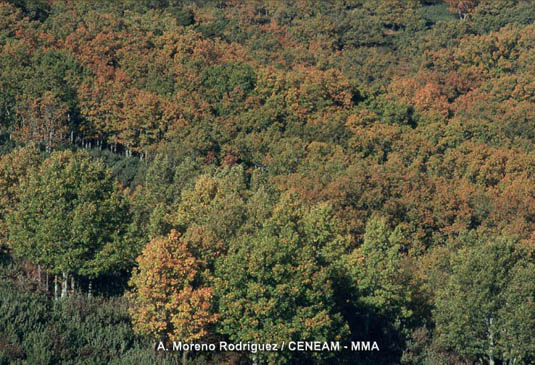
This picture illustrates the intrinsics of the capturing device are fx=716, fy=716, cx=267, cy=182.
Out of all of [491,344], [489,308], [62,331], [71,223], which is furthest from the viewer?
[71,223]

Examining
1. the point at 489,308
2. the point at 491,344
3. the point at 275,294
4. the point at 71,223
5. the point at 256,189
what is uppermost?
the point at 71,223

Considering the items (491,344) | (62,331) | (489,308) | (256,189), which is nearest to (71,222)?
(62,331)

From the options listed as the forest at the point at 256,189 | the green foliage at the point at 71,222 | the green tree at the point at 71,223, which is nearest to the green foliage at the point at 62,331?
the forest at the point at 256,189

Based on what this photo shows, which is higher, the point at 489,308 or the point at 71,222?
the point at 71,222

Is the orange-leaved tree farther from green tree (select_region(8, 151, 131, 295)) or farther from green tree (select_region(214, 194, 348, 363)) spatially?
green tree (select_region(8, 151, 131, 295))

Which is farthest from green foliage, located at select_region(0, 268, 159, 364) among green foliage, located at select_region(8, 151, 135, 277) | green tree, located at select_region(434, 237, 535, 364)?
green tree, located at select_region(434, 237, 535, 364)

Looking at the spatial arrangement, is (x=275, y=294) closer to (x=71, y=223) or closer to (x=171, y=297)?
(x=171, y=297)

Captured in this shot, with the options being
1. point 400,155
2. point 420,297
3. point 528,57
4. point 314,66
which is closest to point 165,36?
point 314,66

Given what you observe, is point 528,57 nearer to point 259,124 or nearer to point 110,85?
point 259,124
